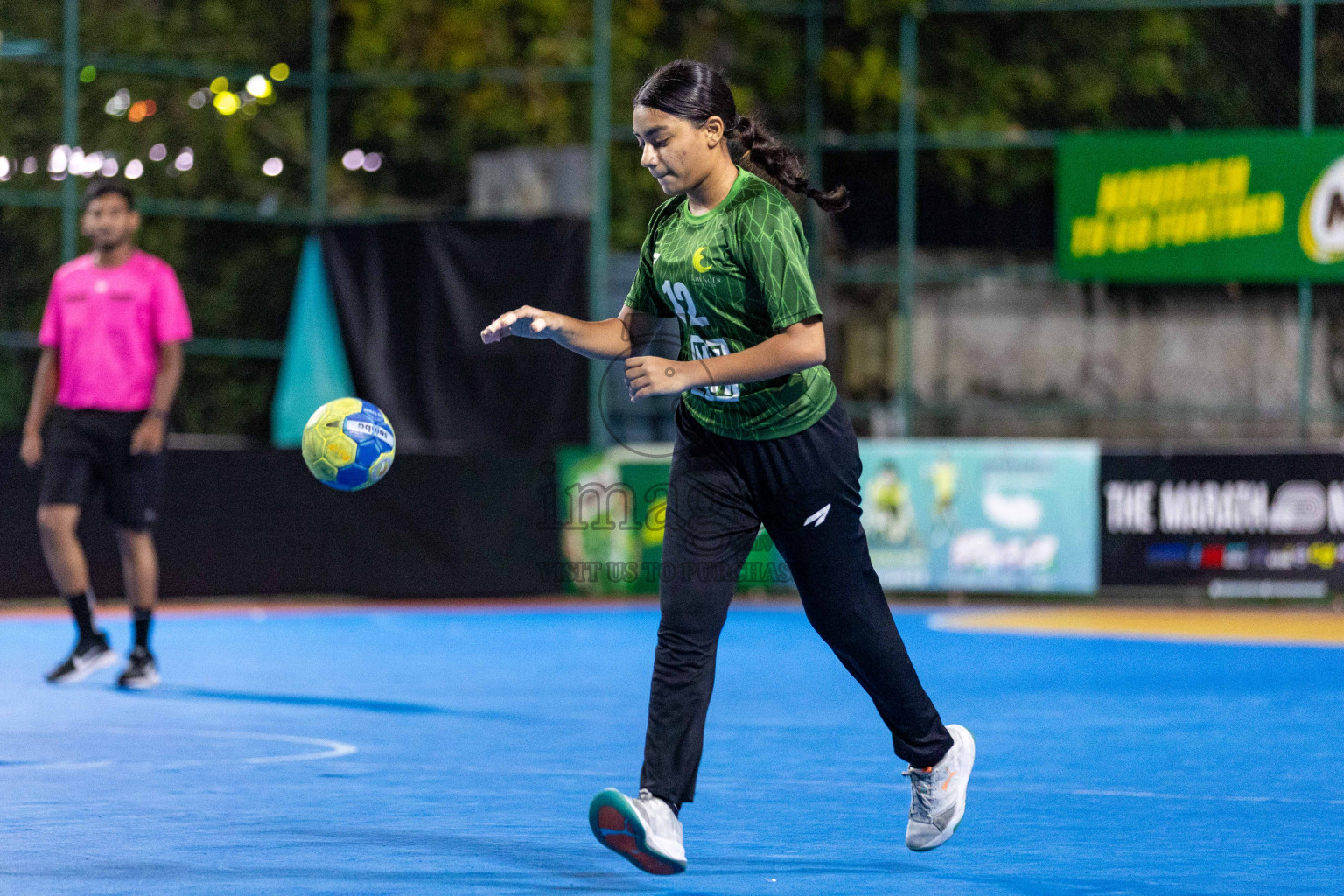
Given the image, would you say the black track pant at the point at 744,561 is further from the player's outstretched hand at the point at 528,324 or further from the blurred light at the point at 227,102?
the blurred light at the point at 227,102

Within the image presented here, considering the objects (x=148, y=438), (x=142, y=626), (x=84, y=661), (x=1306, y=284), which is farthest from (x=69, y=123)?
(x=1306, y=284)

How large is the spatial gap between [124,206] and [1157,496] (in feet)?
30.4

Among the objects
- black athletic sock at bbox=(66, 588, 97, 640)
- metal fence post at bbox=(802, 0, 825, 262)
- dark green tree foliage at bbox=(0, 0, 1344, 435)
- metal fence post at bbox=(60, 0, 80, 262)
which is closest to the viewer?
black athletic sock at bbox=(66, 588, 97, 640)

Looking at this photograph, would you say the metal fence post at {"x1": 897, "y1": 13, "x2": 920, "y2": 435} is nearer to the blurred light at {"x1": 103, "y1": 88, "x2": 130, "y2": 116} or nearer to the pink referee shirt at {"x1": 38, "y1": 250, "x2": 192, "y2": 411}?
the blurred light at {"x1": 103, "y1": 88, "x2": 130, "y2": 116}

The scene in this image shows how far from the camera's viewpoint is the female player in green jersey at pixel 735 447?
4902 millimetres

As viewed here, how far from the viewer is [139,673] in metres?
9.63

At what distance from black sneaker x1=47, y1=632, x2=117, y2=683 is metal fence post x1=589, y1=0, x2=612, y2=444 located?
7292 millimetres

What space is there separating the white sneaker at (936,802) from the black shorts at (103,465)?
Answer: 5.50 metres

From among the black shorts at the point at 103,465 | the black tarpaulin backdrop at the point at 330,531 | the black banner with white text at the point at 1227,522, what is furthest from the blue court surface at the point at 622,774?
the black banner with white text at the point at 1227,522

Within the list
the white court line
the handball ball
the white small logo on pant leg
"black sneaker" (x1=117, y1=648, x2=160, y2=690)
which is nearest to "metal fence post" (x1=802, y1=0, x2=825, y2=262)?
"black sneaker" (x1=117, y1=648, x2=160, y2=690)

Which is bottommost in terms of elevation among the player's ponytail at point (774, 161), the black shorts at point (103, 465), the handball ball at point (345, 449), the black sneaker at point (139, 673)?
the black sneaker at point (139, 673)

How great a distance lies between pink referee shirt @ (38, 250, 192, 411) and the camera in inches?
382

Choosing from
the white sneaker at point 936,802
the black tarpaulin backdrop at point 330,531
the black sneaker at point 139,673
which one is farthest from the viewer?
the black tarpaulin backdrop at point 330,531

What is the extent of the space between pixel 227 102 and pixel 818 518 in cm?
1455
